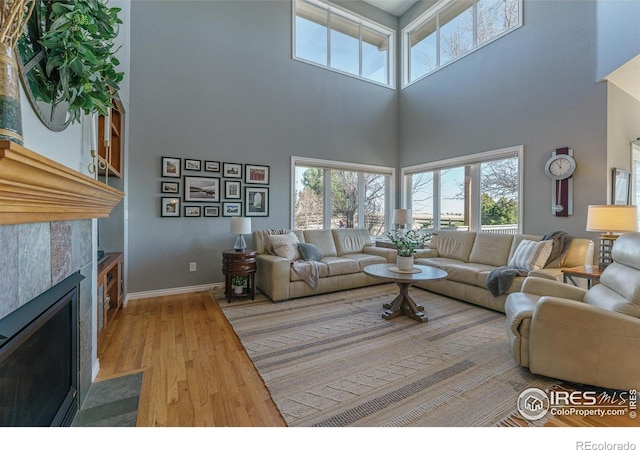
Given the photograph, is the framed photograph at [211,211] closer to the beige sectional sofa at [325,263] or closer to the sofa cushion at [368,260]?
the beige sectional sofa at [325,263]

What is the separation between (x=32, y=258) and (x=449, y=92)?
18.2 ft

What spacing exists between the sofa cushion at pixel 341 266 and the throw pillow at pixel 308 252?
0.41ft

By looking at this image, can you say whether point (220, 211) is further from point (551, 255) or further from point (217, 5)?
point (551, 255)

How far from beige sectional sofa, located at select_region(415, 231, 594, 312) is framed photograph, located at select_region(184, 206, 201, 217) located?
331 centimetres

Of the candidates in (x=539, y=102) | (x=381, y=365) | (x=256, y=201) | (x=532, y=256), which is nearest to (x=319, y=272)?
(x=256, y=201)

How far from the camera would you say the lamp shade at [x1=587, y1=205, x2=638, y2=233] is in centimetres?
248

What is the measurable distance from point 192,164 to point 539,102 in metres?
4.78

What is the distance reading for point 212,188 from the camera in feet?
13.3

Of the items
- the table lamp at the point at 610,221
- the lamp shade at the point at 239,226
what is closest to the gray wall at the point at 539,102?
the table lamp at the point at 610,221

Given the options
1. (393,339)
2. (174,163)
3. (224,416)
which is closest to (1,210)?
(224,416)

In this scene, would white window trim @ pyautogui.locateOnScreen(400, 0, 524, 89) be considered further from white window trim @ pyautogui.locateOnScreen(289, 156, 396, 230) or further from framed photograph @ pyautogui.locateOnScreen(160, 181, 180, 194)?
framed photograph @ pyautogui.locateOnScreen(160, 181, 180, 194)

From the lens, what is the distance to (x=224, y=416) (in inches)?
59.3

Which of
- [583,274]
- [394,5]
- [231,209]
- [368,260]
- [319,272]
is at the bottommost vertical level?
[319,272]

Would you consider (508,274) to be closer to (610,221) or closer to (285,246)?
(610,221)
